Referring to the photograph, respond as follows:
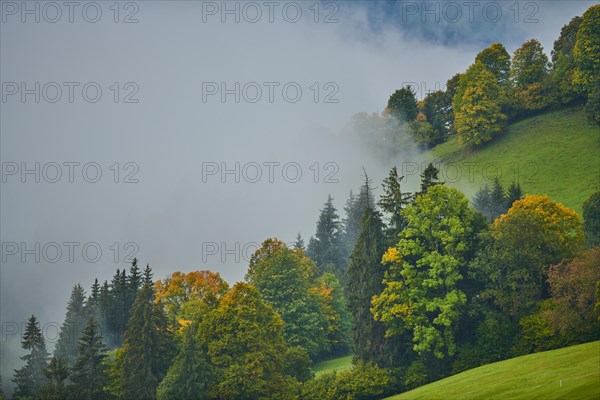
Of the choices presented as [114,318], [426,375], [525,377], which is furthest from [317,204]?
[525,377]

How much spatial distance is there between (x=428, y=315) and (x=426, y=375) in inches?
262

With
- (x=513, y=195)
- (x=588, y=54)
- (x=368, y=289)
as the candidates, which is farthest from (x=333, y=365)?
(x=588, y=54)

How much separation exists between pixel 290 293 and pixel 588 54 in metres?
71.1

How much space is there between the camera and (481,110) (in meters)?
128

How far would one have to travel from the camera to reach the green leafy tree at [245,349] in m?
65.3

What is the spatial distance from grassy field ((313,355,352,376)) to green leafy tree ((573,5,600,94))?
66.5 metres

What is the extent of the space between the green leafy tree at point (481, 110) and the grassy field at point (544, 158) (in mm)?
2305

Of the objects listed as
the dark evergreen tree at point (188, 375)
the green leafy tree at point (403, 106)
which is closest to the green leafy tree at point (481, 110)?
the green leafy tree at point (403, 106)

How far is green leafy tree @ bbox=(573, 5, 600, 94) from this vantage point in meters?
114

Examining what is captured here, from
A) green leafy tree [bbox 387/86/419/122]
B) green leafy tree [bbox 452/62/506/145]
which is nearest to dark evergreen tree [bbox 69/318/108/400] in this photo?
green leafy tree [bbox 452/62/506/145]

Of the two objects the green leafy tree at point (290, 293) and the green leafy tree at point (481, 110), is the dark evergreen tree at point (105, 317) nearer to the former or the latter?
the green leafy tree at point (290, 293)

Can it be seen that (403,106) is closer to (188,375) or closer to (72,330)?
(72,330)

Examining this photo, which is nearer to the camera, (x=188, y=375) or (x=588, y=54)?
(x=188, y=375)

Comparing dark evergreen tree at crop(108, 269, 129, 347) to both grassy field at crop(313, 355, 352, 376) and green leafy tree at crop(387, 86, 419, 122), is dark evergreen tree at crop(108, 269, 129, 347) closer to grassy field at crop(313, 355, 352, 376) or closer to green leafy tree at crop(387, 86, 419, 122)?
grassy field at crop(313, 355, 352, 376)
